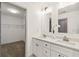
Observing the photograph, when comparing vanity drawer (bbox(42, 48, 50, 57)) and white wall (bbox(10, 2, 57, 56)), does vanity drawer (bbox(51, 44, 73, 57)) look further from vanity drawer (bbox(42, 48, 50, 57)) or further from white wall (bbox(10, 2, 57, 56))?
white wall (bbox(10, 2, 57, 56))

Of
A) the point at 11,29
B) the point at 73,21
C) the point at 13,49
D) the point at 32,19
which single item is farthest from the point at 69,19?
the point at 13,49

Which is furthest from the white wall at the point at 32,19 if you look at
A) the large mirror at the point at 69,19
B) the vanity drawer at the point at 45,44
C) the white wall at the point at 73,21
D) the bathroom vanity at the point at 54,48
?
the vanity drawer at the point at 45,44

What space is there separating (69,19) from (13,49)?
1783 millimetres

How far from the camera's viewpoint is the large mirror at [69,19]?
1768mm

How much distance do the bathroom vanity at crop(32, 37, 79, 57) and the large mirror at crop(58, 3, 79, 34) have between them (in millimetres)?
419

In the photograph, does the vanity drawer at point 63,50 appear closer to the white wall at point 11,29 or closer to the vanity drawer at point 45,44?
the vanity drawer at point 45,44

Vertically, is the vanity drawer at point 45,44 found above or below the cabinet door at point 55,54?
above

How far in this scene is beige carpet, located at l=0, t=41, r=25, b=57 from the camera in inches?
73.1

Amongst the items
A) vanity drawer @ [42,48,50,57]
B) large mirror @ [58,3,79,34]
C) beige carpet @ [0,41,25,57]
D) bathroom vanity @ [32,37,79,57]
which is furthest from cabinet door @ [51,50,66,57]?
beige carpet @ [0,41,25,57]

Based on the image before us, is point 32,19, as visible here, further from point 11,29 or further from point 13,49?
point 13,49

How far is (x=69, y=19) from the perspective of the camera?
190 centimetres

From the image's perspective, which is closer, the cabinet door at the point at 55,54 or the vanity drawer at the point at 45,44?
the cabinet door at the point at 55,54

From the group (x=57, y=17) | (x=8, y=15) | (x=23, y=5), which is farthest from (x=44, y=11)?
(x=8, y=15)

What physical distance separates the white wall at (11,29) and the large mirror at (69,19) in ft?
3.90
